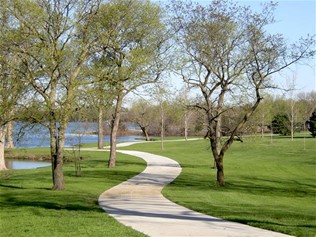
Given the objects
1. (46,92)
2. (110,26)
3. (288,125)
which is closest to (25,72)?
(46,92)

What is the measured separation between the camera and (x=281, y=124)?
6212 cm

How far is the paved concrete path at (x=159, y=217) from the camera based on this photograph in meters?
8.05

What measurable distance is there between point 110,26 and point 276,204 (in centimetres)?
820

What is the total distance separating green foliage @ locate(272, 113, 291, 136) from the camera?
60062 mm

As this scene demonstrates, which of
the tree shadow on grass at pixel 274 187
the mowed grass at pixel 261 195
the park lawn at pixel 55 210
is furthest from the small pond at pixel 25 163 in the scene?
the tree shadow on grass at pixel 274 187

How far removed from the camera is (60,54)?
43.7ft

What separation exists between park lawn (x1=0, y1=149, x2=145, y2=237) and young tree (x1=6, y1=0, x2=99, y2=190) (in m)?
2.06

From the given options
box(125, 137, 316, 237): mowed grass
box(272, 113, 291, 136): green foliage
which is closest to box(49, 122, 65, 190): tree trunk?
box(125, 137, 316, 237): mowed grass

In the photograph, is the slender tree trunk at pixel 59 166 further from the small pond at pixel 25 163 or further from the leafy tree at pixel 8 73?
the small pond at pixel 25 163

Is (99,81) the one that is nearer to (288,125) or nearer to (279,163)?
(279,163)

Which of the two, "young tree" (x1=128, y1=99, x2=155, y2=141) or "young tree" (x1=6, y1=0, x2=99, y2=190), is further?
"young tree" (x1=128, y1=99, x2=155, y2=141)

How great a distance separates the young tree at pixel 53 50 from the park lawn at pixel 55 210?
2057 millimetres

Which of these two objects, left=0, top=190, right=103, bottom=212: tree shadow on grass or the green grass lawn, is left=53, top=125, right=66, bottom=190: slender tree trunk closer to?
the green grass lawn

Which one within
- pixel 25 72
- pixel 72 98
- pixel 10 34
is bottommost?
pixel 72 98
